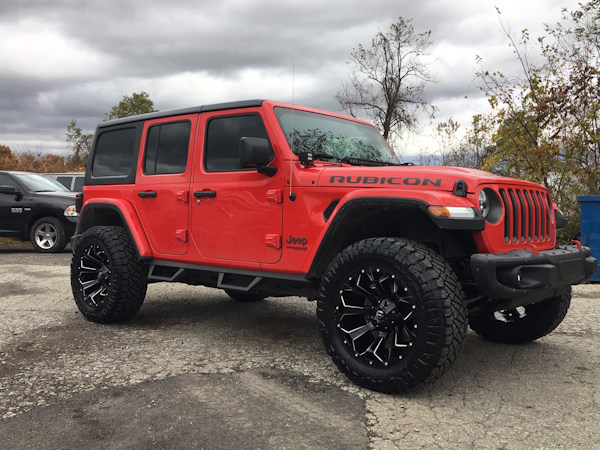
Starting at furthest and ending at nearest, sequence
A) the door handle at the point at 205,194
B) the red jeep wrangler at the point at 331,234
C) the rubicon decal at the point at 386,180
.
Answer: the door handle at the point at 205,194 < the rubicon decal at the point at 386,180 < the red jeep wrangler at the point at 331,234

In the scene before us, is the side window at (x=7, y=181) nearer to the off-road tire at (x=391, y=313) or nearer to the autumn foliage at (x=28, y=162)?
the off-road tire at (x=391, y=313)

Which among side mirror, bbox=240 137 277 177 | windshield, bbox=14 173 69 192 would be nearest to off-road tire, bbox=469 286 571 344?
side mirror, bbox=240 137 277 177

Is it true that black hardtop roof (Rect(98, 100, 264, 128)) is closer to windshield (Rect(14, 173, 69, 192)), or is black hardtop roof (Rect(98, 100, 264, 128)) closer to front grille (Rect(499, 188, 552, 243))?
front grille (Rect(499, 188, 552, 243))

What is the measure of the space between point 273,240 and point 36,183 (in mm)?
9236

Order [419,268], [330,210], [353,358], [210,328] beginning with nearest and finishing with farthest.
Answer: [419,268] < [353,358] < [330,210] < [210,328]

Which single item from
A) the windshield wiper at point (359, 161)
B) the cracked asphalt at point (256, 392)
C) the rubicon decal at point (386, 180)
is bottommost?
the cracked asphalt at point (256, 392)

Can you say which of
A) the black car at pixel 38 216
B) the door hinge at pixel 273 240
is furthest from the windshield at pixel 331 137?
the black car at pixel 38 216

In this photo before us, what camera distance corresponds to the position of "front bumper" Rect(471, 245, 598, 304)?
2.91m

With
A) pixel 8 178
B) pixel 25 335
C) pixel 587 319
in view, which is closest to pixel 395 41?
pixel 8 178

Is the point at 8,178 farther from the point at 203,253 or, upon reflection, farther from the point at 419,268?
the point at 419,268

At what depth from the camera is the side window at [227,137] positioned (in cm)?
408

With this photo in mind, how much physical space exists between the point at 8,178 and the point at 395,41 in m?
17.1

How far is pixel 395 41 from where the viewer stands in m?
22.8

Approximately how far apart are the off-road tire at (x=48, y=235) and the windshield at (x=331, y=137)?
26.1 ft
